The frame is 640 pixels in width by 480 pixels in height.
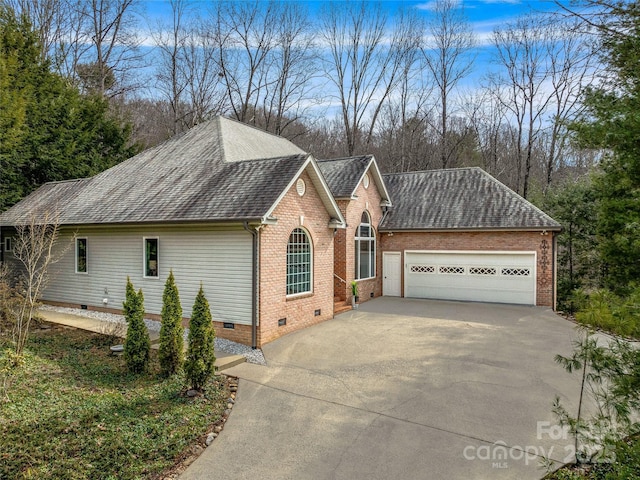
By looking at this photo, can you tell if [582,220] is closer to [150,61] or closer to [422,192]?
[422,192]

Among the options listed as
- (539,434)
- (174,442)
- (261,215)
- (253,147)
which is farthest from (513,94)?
(174,442)

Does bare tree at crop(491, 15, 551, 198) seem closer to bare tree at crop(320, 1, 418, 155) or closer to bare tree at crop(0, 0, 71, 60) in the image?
bare tree at crop(320, 1, 418, 155)

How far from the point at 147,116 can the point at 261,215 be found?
82.2 feet

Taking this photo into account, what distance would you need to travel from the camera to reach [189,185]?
11938mm

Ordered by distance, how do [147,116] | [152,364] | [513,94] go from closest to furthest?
[152,364] < [513,94] < [147,116]

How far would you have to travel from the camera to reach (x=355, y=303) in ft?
48.1

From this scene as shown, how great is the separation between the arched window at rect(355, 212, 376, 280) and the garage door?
156 centimetres

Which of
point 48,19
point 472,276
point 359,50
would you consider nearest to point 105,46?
point 48,19

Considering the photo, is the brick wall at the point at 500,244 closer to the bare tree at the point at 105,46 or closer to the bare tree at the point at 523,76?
the bare tree at the point at 523,76

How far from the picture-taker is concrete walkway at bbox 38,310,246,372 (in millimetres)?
8492

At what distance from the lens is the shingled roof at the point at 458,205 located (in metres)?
15.3

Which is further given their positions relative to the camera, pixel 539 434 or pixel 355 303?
pixel 355 303

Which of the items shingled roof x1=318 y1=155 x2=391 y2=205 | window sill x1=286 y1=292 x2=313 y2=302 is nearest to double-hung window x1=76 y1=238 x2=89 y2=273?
window sill x1=286 y1=292 x2=313 y2=302

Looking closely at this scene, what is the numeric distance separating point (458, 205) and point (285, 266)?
9813mm
